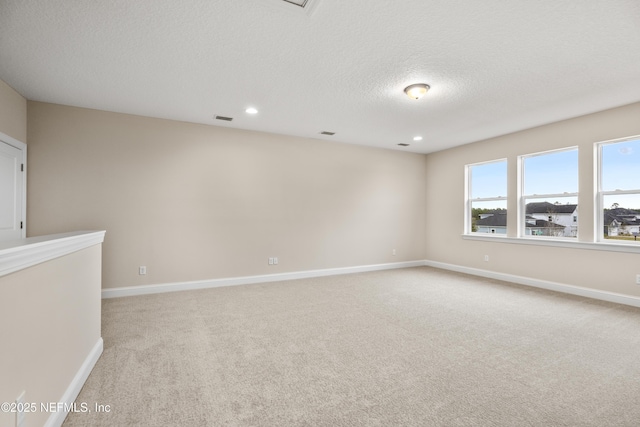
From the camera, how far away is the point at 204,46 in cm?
257

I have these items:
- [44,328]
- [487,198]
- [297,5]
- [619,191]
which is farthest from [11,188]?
[619,191]

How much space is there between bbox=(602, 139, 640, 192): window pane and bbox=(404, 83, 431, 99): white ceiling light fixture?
2.98 metres

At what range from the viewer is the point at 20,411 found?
4.16ft

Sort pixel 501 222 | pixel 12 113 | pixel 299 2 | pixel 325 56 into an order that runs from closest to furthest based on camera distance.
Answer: pixel 299 2, pixel 325 56, pixel 12 113, pixel 501 222

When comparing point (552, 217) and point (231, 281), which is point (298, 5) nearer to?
point (231, 281)

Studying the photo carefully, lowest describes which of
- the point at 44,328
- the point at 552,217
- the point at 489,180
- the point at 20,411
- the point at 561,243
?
the point at 20,411

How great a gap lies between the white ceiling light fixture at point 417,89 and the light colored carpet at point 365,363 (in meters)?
2.55

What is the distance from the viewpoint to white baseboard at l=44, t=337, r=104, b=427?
5.18 ft

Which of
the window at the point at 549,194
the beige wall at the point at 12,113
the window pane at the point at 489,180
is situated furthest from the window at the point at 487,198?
the beige wall at the point at 12,113

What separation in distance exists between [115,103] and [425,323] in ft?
15.4

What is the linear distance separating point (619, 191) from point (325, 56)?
439 centimetres

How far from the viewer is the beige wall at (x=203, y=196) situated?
395 centimetres

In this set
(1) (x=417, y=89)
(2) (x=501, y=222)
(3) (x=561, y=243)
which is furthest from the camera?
(2) (x=501, y=222)

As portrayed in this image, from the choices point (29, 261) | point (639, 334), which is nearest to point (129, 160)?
point (29, 261)
